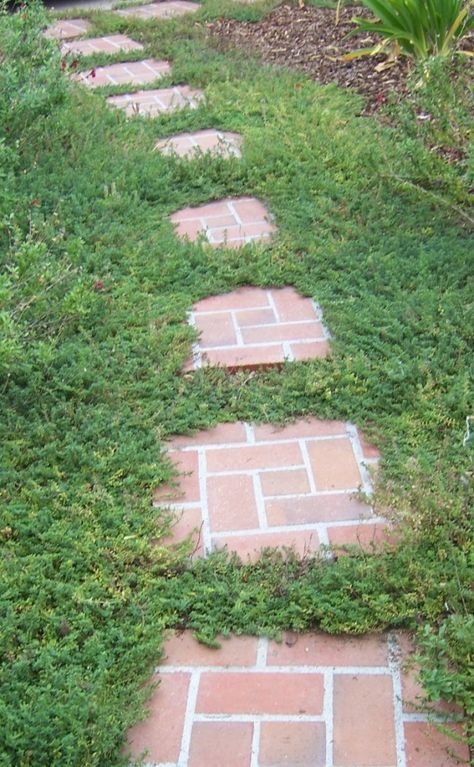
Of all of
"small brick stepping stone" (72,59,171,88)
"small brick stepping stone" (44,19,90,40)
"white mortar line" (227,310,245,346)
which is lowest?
"white mortar line" (227,310,245,346)

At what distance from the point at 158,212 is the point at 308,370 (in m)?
1.59

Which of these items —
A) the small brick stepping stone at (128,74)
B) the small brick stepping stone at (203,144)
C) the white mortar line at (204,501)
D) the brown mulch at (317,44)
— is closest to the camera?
the white mortar line at (204,501)

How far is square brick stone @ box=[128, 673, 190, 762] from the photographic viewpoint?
210cm

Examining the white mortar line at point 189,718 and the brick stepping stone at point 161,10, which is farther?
the brick stepping stone at point 161,10

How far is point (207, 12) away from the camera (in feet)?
24.6

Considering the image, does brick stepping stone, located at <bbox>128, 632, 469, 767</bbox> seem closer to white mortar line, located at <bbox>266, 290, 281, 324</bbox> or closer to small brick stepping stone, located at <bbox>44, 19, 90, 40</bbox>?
white mortar line, located at <bbox>266, 290, 281, 324</bbox>

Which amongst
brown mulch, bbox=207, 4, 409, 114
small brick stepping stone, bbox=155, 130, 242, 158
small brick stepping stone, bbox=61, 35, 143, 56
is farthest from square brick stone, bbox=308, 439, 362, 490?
small brick stepping stone, bbox=61, 35, 143, 56

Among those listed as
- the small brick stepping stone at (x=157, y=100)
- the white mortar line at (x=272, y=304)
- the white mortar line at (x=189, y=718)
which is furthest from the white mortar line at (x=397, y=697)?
the small brick stepping stone at (x=157, y=100)

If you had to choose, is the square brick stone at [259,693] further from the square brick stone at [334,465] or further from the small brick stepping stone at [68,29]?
the small brick stepping stone at [68,29]

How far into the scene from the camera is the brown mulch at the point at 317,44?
5770 millimetres

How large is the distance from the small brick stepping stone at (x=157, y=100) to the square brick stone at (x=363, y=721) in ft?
13.9

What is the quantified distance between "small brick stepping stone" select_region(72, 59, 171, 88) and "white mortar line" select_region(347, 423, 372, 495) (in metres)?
4.11

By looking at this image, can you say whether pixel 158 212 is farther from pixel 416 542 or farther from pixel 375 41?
pixel 375 41

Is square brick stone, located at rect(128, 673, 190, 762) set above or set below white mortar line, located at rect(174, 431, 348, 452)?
below
